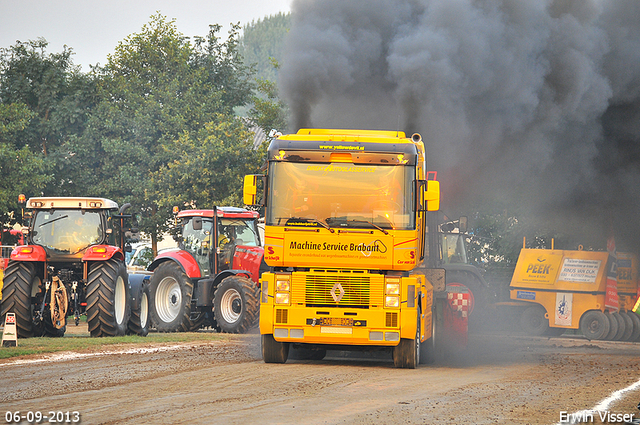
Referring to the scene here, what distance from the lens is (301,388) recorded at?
30.3ft

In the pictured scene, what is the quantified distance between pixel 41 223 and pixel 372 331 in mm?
7755

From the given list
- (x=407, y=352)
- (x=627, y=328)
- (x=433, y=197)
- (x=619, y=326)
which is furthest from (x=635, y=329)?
(x=433, y=197)

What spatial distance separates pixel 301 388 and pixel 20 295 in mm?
7529

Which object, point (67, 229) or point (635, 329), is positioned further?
point (635, 329)

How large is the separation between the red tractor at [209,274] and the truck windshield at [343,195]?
657cm

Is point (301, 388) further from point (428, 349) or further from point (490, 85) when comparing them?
point (490, 85)

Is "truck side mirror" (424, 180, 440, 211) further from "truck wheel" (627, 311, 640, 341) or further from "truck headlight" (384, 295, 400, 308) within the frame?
"truck wheel" (627, 311, 640, 341)

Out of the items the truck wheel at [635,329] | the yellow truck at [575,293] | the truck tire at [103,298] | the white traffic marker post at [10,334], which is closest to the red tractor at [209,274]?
the truck tire at [103,298]

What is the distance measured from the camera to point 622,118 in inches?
711

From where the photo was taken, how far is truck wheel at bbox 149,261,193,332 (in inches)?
723

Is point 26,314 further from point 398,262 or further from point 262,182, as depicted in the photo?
point 398,262
